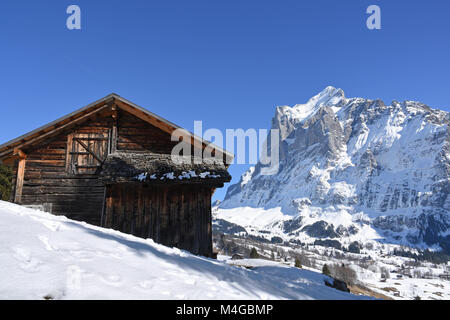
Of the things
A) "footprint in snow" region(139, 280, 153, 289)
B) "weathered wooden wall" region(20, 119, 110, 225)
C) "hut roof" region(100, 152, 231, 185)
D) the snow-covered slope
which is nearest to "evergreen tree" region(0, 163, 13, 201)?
"weathered wooden wall" region(20, 119, 110, 225)

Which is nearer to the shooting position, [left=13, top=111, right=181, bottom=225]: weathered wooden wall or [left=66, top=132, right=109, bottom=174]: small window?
[left=13, top=111, right=181, bottom=225]: weathered wooden wall

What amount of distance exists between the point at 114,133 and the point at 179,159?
10.7 feet

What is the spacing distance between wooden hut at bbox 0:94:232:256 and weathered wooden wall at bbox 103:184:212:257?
4 cm

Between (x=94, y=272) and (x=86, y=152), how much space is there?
32.9 feet

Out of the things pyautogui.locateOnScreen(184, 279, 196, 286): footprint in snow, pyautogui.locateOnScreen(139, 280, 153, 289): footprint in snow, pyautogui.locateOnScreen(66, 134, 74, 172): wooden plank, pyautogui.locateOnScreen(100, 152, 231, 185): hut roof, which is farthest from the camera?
pyautogui.locateOnScreen(66, 134, 74, 172): wooden plank

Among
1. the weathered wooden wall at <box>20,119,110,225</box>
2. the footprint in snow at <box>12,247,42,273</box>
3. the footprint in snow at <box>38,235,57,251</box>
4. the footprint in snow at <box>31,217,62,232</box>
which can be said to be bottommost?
the footprint in snow at <box>12,247,42,273</box>

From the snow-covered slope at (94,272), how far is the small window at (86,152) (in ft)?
22.1

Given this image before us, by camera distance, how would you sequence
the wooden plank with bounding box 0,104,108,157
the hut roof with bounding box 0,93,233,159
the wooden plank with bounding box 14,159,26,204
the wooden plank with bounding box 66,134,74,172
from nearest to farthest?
the wooden plank with bounding box 14,159,26,204, the hut roof with bounding box 0,93,233,159, the wooden plank with bounding box 0,104,108,157, the wooden plank with bounding box 66,134,74,172

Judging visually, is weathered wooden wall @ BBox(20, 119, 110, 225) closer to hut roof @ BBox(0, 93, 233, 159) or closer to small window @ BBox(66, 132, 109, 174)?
small window @ BBox(66, 132, 109, 174)

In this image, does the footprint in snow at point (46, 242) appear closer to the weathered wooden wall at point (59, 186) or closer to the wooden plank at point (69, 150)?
the weathered wooden wall at point (59, 186)

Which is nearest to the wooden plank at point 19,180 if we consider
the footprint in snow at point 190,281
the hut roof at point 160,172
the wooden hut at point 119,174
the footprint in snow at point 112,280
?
the wooden hut at point 119,174

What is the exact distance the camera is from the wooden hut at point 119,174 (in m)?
12.1

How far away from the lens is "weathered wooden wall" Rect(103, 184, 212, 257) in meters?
12.1
